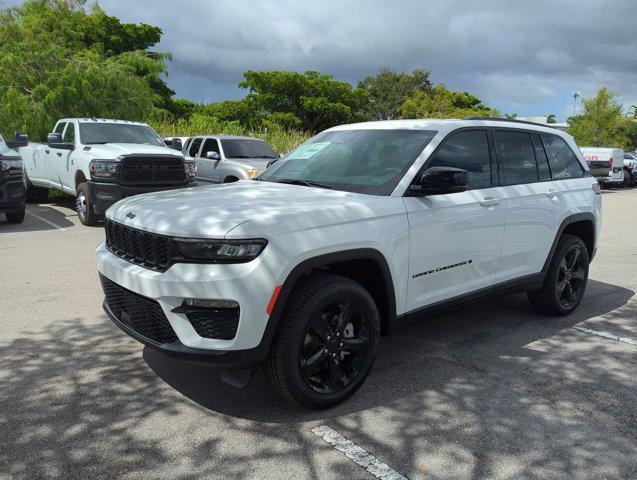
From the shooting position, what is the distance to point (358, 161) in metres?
4.35

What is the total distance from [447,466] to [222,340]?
4.43 feet

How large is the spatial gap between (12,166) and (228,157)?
14.2 ft

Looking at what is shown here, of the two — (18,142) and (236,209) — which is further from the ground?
(18,142)

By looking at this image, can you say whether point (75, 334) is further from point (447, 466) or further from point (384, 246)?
point (447, 466)

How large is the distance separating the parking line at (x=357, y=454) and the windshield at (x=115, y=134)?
9.23 m

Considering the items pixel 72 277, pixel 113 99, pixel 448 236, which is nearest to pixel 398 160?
pixel 448 236

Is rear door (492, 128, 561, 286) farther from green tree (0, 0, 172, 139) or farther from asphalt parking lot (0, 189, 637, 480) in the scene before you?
green tree (0, 0, 172, 139)

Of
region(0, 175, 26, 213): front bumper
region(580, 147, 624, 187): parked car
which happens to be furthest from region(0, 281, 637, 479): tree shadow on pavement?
region(580, 147, 624, 187): parked car

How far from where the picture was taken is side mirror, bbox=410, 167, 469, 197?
3814mm

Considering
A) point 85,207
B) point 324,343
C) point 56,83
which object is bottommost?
point 85,207

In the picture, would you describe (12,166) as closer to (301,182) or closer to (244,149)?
(244,149)

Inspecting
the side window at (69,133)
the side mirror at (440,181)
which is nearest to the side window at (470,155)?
the side mirror at (440,181)

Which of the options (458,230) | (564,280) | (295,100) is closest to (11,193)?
(458,230)

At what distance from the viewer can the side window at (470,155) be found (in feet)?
14.0
